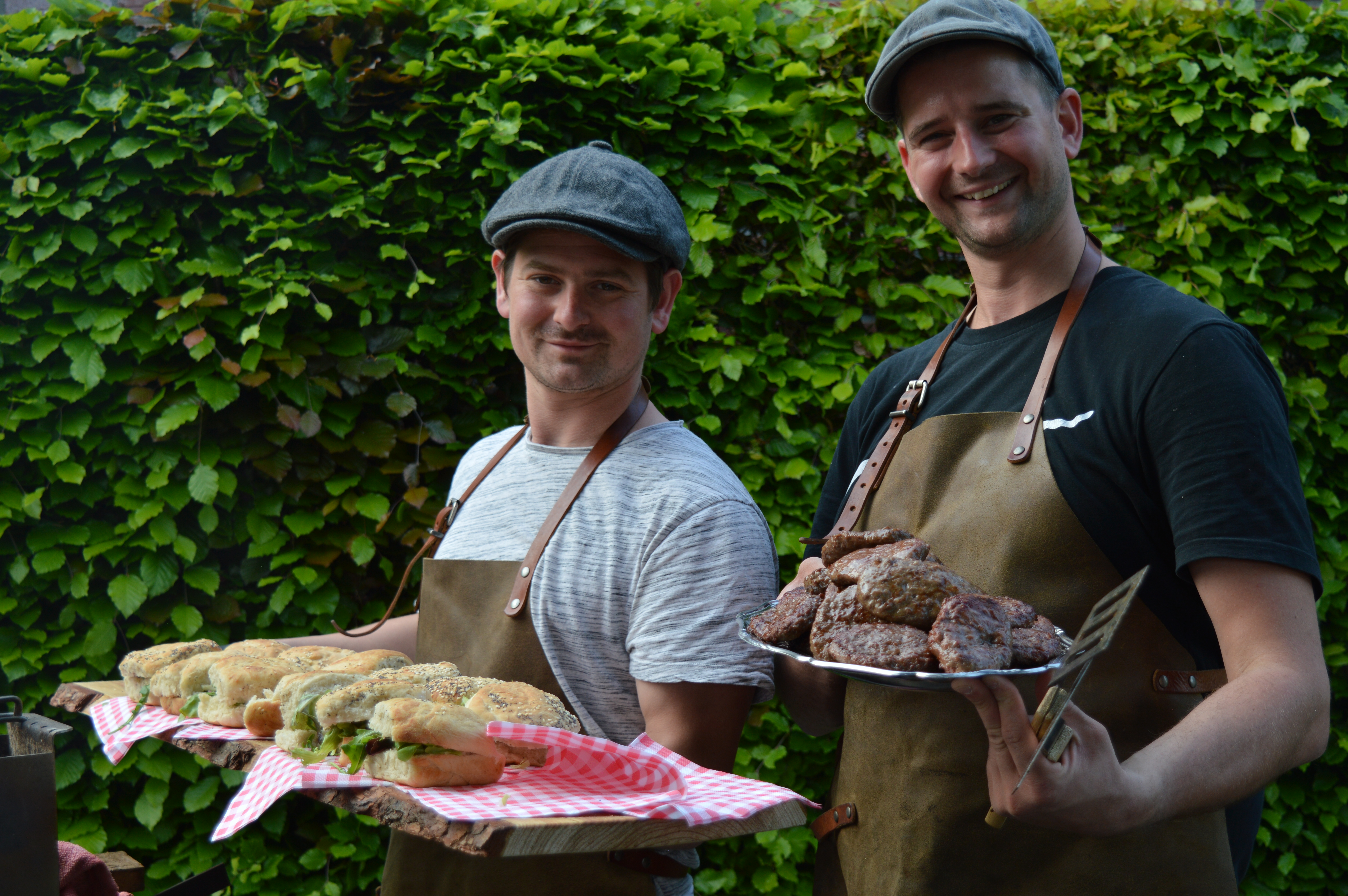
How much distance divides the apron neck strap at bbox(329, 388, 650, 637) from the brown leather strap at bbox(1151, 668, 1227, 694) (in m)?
1.16

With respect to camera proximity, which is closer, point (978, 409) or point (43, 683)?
point (978, 409)

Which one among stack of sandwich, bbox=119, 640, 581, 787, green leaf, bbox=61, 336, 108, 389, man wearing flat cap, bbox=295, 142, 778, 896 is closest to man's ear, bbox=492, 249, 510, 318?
man wearing flat cap, bbox=295, 142, 778, 896

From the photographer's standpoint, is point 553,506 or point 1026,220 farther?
point 553,506

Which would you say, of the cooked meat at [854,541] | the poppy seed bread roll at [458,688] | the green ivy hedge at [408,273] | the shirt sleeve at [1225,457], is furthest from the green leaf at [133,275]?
the shirt sleeve at [1225,457]

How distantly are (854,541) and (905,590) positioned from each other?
0.24 metres

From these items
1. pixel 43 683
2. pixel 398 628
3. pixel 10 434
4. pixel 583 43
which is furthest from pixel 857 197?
pixel 43 683

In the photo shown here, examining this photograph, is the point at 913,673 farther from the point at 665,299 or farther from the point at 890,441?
the point at 665,299

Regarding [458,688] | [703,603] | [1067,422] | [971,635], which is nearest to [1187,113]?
[1067,422]

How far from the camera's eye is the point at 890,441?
194cm

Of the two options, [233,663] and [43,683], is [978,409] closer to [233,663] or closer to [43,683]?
[233,663]

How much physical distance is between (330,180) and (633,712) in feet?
7.09

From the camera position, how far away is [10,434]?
10.3 ft

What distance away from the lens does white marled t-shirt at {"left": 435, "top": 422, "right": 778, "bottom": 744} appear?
6.13 feet

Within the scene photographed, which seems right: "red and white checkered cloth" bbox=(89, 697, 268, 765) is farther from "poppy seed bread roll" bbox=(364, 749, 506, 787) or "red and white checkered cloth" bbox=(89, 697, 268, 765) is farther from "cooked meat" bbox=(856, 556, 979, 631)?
"cooked meat" bbox=(856, 556, 979, 631)
